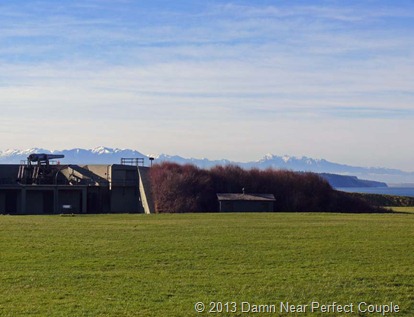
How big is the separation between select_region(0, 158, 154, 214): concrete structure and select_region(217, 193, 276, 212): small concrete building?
8755 millimetres

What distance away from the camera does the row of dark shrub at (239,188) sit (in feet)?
205


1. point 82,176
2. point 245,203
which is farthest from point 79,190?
point 245,203

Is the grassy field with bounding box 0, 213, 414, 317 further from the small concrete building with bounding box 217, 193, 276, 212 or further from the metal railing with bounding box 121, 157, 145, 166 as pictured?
the metal railing with bounding box 121, 157, 145, 166

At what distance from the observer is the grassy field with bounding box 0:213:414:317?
14.0 meters

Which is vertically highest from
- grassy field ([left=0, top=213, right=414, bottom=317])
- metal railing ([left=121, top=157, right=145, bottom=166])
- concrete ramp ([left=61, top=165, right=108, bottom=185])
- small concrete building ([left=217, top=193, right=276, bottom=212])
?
metal railing ([left=121, top=157, right=145, bottom=166])

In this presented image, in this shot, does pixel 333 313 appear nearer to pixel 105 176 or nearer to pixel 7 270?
pixel 7 270

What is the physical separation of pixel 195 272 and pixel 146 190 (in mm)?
47487

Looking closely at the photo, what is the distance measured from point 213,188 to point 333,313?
52129 mm

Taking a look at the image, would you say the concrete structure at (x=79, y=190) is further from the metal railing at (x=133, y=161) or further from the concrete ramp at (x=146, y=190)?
the metal railing at (x=133, y=161)

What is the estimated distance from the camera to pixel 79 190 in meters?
67.3

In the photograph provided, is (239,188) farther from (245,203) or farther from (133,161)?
(133,161)

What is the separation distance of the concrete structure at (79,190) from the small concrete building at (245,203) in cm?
876

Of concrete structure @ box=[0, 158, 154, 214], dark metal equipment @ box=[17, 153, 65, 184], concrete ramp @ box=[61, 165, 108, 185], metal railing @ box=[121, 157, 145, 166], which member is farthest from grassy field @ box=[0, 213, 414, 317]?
metal railing @ box=[121, 157, 145, 166]

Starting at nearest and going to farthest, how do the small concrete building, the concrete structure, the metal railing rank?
the small concrete building < the concrete structure < the metal railing
